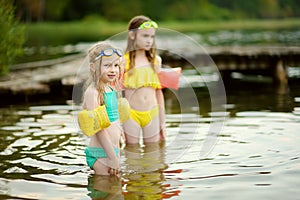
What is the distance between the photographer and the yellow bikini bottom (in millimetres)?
8156

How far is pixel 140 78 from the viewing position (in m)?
8.15

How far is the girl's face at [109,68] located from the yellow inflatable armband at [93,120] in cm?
36

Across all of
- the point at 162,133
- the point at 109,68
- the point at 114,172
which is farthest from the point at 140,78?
the point at 114,172

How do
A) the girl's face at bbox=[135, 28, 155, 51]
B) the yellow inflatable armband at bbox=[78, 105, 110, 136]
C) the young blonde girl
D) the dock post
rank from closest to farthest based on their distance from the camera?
the yellow inflatable armband at bbox=[78, 105, 110, 136] < the young blonde girl < the girl's face at bbox=[135, 28, 155, 51] < the dock post

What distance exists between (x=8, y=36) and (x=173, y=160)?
501 cm

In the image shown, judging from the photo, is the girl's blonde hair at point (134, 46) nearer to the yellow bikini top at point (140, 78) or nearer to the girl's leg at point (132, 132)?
the yellow bikini top at point (140, 78)

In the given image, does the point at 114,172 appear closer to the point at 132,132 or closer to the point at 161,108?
the point at 132,132

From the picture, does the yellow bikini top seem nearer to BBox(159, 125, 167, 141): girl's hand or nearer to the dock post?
BBox(159, 125, 167, 141): girl's hand

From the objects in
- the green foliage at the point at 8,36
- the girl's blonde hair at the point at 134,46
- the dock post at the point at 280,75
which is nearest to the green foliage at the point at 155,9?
the dock post at the point at 280,75

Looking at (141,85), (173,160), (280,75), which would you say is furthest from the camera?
(280,75)

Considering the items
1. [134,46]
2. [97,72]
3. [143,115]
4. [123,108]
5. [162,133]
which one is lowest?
[162,133]

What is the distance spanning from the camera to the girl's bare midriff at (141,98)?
8172mm

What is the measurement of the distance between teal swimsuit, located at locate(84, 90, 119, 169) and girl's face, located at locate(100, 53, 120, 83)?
196 millimetres

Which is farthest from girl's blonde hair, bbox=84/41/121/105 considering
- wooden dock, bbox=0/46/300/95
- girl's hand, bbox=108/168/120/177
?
wooden dock, bbox=0/46/300/95
